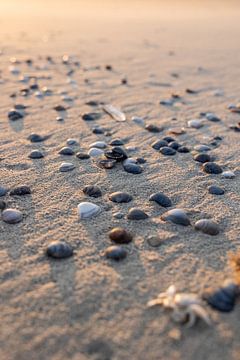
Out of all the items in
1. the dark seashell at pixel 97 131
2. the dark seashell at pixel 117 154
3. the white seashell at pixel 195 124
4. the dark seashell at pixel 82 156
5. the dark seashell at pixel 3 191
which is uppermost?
the white seashell at pixel 195 124

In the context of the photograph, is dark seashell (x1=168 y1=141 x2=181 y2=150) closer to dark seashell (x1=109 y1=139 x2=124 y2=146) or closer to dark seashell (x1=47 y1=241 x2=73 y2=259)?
dark seashell (x1=109 y1=139 x2=124 y2=146)

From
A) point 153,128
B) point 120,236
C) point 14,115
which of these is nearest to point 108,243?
point 120,236

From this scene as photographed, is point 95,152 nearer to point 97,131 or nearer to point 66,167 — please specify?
point 66,167

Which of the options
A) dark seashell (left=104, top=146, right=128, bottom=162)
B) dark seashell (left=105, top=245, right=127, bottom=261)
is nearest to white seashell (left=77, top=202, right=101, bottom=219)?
dark seashell (left=105, top=245, right=127, bottom=261)

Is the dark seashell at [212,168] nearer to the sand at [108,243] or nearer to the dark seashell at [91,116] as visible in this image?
the sand at [108,243]

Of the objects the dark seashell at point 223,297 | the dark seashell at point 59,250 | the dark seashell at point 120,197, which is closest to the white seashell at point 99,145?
the dark seashell at point 120,197

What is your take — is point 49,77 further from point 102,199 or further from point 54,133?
point 102,199

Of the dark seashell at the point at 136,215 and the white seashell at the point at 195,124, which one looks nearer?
the dark seashell at the point at 136,215
